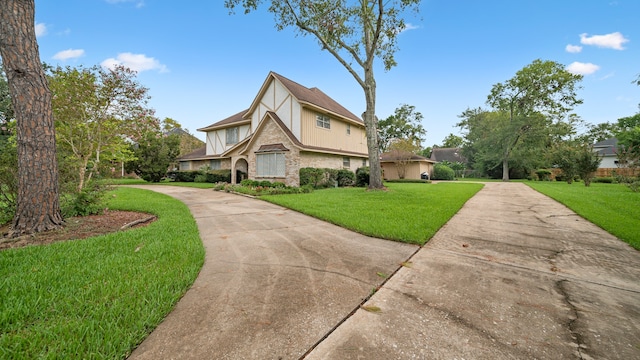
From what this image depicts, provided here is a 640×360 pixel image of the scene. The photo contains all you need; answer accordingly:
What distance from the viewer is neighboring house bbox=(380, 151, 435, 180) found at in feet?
85.6

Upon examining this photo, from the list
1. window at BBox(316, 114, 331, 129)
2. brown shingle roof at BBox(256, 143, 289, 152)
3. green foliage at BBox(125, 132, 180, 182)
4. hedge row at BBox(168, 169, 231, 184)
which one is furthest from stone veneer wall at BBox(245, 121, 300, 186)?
green foliage at BBox(125, 132, 180, 182)

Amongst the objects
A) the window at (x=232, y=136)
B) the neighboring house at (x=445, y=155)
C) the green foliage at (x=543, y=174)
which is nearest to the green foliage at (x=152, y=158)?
the window at (x=232, y=136)

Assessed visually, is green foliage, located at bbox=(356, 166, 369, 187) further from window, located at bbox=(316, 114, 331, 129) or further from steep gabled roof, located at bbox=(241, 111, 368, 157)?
window, located at bbox=(316, 114, 331, 129)

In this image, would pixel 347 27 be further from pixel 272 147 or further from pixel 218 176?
pixel 218 176

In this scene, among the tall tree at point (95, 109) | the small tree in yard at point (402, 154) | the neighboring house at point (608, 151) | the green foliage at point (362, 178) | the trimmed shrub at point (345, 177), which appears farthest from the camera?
the neighboring house at point (608, 151)

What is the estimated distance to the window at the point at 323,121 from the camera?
17266mm

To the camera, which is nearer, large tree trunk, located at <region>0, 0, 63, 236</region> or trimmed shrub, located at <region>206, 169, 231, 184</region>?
large tree trunk, located at <region>0, 0, 63, 236</region>

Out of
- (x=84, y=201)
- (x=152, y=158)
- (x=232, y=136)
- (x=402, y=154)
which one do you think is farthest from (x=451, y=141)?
(x=84, y=201)

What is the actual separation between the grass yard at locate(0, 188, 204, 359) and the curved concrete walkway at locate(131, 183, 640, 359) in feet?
0.72

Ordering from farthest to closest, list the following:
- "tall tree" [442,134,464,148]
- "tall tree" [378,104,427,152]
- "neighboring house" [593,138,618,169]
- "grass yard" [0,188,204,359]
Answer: "tall tree" [442,134,464,148]
"tall tree" [378,104,427,152]
"neighboring house" [593,138,618,169]
"grass yard" [0,188,204,359]

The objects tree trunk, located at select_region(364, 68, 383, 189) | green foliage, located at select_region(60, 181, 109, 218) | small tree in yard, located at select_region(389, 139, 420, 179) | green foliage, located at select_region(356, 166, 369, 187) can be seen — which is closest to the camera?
green foliage, located at select_region(60, 181, 109, 218)

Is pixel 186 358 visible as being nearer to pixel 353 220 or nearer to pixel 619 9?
pixel 353 220

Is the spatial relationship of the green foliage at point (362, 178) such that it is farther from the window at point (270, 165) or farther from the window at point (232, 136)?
the window at point (232, 136)

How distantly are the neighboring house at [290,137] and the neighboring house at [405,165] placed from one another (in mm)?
6335
